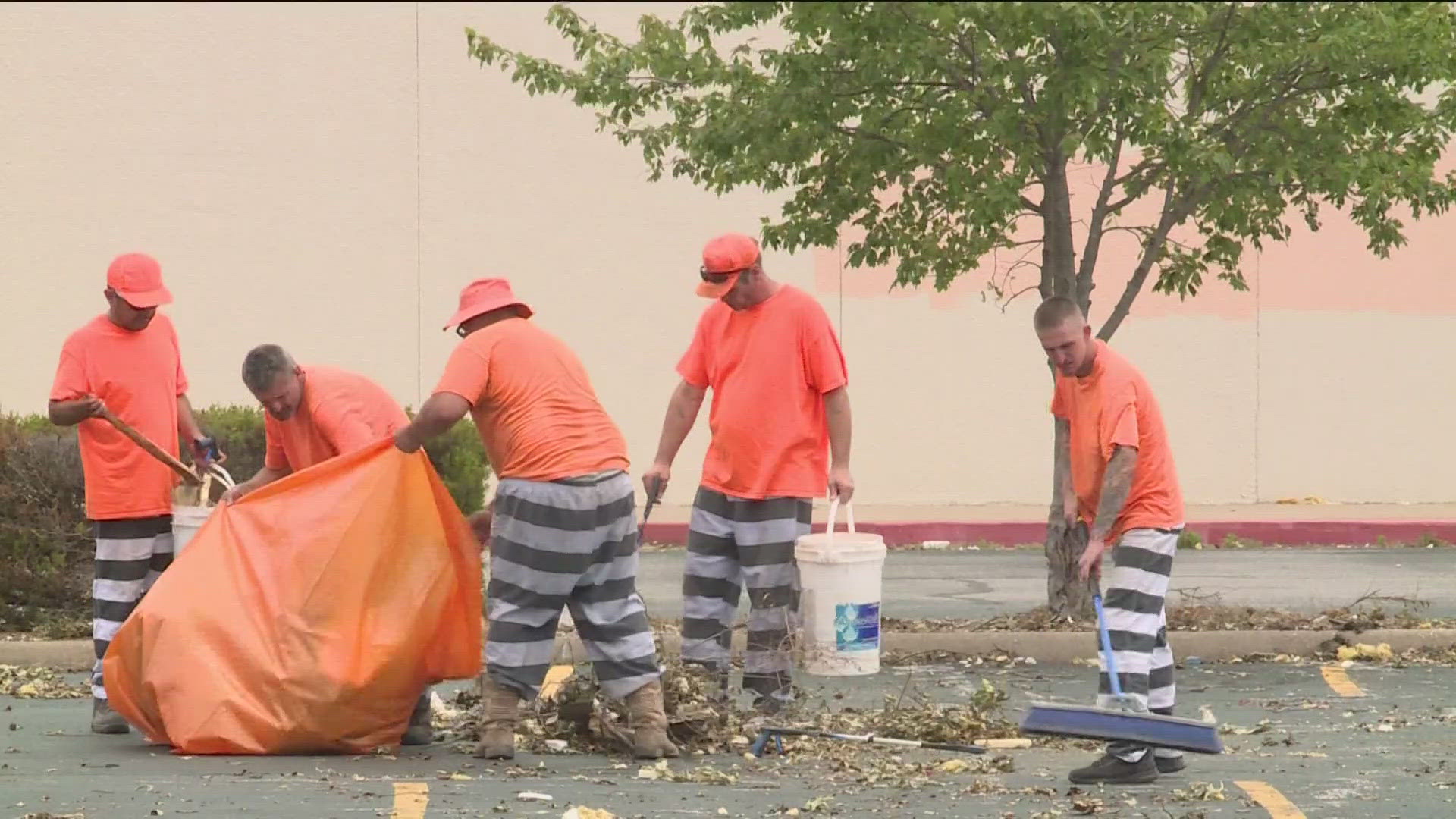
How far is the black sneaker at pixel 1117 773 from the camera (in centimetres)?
658

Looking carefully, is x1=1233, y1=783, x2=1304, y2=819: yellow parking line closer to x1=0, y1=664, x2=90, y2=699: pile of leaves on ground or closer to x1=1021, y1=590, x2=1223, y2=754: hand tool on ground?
x1=1021, y1=590, x2=1223, y2=754: hand tool on ground

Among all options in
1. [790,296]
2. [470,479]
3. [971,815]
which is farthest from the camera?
[470,479]

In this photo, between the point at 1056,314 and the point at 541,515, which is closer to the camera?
the point at 1056,314

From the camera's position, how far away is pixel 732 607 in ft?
25.8

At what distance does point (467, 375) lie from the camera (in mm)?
6863

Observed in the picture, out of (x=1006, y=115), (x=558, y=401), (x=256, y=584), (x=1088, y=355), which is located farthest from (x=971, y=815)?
(x=1006, y=115)

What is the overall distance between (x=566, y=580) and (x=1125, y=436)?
178 centimetres

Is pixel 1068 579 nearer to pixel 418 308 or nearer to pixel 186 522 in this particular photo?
pixel 186 522

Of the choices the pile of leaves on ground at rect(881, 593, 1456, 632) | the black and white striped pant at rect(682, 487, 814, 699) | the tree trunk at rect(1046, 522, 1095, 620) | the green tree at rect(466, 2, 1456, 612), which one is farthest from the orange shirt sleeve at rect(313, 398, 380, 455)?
the tree trunk at rect(1046, 522, 1095, 620)

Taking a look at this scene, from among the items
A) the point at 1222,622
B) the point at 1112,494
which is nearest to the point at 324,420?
the point at 1112,494

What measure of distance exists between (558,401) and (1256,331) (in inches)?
468

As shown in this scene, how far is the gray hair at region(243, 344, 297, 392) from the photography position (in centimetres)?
706

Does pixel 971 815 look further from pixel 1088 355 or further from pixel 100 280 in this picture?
pixel 100 280

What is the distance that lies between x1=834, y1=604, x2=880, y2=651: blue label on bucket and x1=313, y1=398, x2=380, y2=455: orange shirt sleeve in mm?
1747
